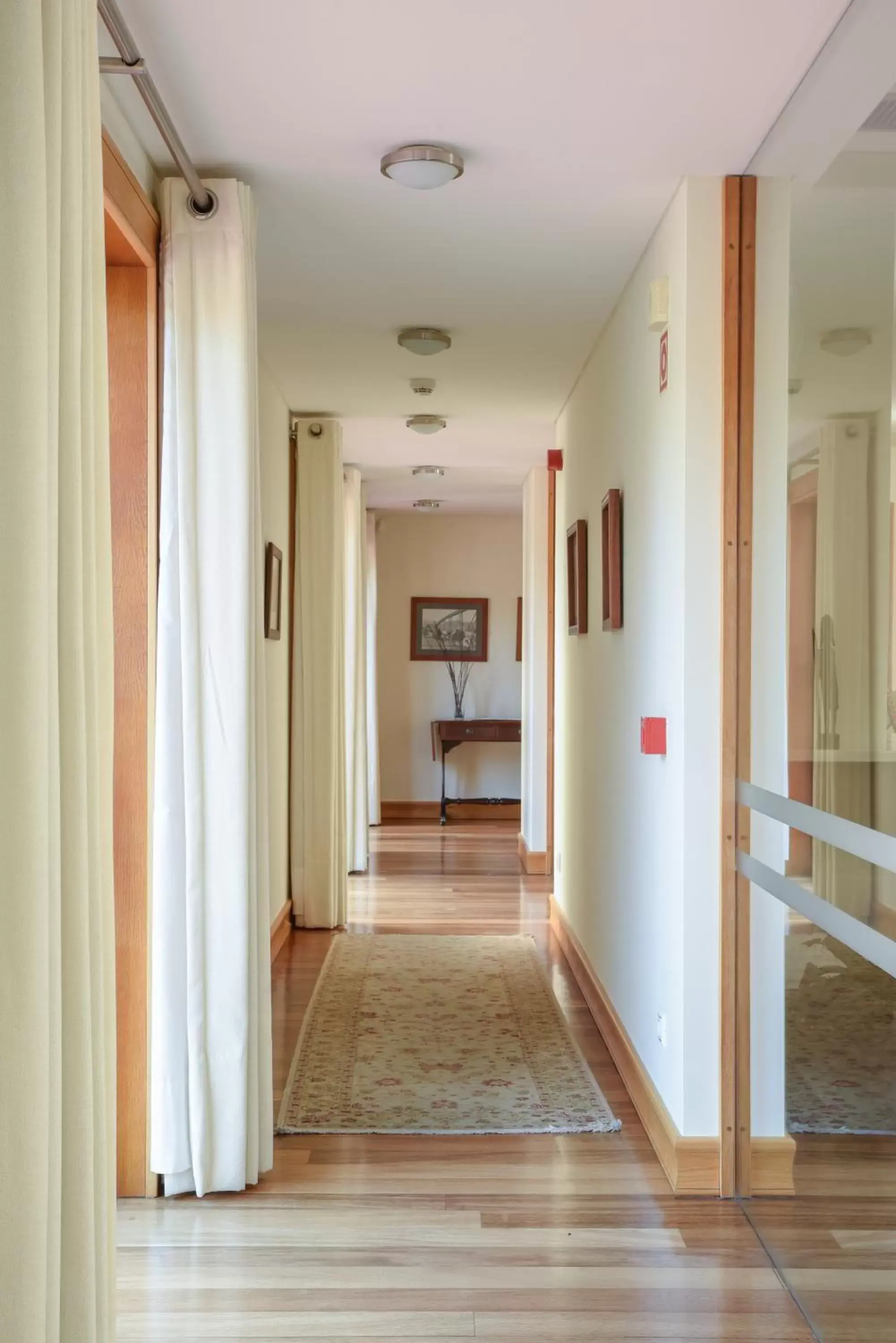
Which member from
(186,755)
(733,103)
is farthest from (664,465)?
(186,755)

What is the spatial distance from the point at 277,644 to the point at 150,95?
337 cm

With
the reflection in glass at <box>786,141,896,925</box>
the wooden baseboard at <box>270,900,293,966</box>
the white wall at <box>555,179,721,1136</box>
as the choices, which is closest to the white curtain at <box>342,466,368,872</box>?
the wooden baseboard at <box>270,900,293,966</box>

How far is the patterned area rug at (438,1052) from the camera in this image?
11.1 ft

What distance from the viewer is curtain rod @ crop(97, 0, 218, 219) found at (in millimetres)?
2146

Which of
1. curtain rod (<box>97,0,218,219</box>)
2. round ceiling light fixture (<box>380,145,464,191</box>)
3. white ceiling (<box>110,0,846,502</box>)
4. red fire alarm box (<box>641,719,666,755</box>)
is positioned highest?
white ceiling (<box>110,0,846,502</box>)

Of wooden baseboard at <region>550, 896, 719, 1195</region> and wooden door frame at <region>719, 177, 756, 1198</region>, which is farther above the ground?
wooden door frame at <region>719, 177, 756, 1198</region>

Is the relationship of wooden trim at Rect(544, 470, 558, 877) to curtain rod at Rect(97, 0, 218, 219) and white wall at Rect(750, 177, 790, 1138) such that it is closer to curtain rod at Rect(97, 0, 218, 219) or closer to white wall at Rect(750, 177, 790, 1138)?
white wall at Rect(750, 177, 790, 1138)

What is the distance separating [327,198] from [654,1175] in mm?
2553

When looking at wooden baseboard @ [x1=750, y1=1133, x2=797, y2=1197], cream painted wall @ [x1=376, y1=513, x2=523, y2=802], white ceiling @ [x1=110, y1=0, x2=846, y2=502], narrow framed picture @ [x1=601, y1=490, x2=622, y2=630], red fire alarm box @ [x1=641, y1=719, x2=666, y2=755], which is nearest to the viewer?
white ceiling @ [x1=110, y1=0, x2=846, y2=502]

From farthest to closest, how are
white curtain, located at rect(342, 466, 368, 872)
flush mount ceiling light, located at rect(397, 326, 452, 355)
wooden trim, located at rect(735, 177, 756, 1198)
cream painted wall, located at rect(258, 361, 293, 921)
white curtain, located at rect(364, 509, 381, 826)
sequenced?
white curtain, located at rect(364, 509, 381, 826) < white curtain, located at rect(342, 466, 368, 872) < cream painted wall, located at rect(258, 361, 293, 921) < flush mount ceiling light, located at rect(397, 326, 452, 355) < wooden trim, located at rect(735, 177, 756, 1198)

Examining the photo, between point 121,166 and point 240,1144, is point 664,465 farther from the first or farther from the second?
point 240,1144

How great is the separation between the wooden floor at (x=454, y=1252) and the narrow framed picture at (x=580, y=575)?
198cm

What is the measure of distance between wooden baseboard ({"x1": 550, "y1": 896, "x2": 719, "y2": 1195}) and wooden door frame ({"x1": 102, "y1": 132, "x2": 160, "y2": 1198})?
1.22 m

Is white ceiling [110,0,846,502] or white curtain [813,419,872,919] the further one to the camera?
white ceiling [110,0,846,502]
